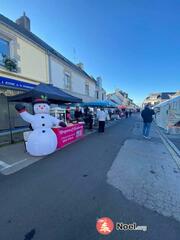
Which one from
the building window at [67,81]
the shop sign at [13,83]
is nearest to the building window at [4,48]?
the shop sign at [13,83]

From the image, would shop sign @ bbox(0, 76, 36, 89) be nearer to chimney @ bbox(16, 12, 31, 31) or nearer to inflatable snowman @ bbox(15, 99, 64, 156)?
inflatable snowman @ bbox(15, 99, 64, 156)

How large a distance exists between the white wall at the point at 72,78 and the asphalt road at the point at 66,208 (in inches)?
379

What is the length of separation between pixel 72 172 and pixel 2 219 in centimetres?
192

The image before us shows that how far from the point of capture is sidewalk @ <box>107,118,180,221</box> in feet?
8.34

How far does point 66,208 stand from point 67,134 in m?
4.86

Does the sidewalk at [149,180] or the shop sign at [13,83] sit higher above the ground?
the shop sign at [13,83]

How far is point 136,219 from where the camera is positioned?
2148 mm

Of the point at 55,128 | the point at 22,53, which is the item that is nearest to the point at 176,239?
the point at 55,128

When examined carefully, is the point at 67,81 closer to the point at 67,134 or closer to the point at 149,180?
the point at 67,134

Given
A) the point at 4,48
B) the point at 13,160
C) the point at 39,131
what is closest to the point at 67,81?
the point at 4,48

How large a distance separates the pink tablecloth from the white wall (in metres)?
5.58

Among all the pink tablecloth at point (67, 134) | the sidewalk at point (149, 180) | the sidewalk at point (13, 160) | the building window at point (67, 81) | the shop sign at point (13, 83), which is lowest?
the sidewalk at point (149, 180)

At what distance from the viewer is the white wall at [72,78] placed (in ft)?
38.9

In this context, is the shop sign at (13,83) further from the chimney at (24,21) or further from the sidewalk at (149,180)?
the chimney at (24,21)
